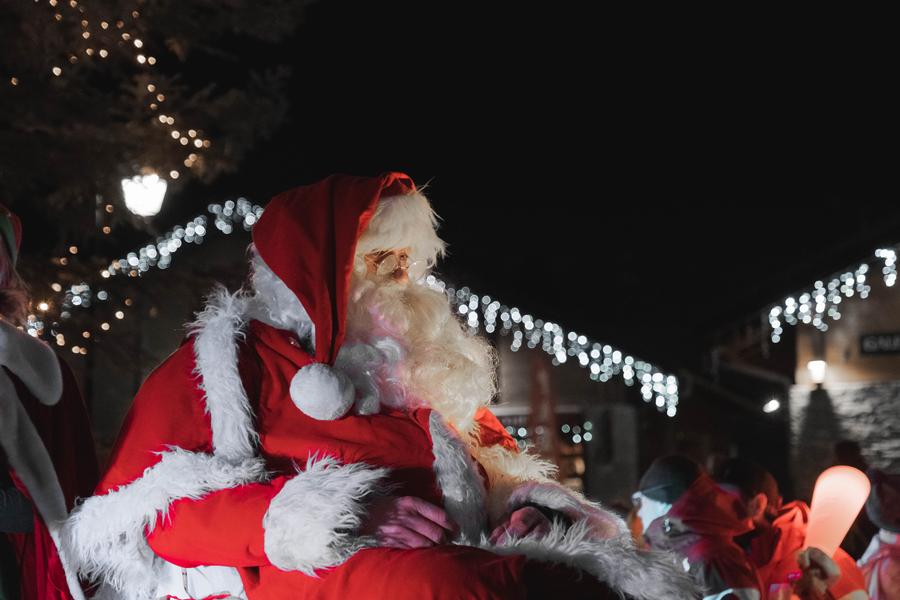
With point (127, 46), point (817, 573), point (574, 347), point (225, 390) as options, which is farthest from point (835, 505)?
point (574, 347)

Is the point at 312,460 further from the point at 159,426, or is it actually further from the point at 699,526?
the point at 699,526

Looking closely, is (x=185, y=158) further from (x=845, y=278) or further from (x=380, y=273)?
Answer: (x=845, y=278)

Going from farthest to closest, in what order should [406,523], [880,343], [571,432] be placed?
1. [571,432]
2. [880,343]
3. [406,523]

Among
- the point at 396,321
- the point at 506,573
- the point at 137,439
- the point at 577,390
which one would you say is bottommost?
the point at 506,573

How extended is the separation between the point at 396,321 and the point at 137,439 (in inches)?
→ 32.7

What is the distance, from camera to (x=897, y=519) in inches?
220

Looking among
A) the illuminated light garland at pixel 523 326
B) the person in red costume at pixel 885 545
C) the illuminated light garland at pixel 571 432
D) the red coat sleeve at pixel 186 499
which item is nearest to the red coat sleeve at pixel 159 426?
the red coat sleeve at pixel 186 499

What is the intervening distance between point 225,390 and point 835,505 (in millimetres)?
3770

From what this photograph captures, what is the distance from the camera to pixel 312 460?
2.65 metres

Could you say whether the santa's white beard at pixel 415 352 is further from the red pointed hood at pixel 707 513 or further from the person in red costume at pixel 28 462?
the red pointed hood at pixel 707 513

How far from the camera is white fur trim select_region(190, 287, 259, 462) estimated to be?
2732mm

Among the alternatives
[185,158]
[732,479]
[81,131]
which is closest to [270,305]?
[732,479]

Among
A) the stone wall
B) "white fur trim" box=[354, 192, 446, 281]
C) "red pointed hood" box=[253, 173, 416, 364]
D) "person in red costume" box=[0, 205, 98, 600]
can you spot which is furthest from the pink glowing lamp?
the stone wall

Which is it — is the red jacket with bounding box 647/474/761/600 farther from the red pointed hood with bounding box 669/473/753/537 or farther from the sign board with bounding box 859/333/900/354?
the sign board with bounding box 859/333/900/354
